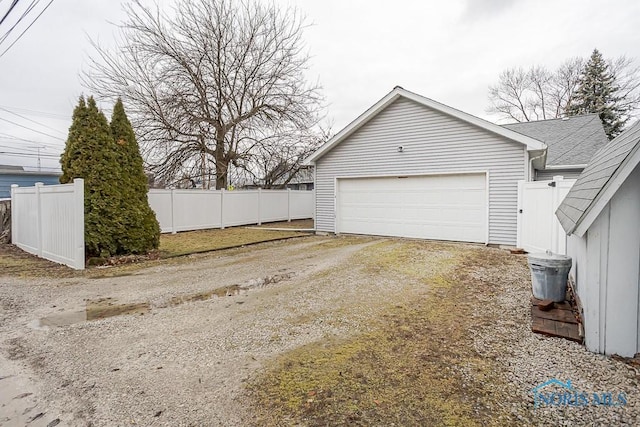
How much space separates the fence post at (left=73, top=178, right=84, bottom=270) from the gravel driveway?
688 millimetres

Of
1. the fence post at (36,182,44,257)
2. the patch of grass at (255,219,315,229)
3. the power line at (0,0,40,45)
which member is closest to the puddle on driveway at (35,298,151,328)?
the fence post at (36,182,44,257)

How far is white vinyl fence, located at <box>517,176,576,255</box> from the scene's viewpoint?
6332 mm

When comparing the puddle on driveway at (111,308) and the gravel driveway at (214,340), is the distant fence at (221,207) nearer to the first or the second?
the gravel driveway at (214,340)

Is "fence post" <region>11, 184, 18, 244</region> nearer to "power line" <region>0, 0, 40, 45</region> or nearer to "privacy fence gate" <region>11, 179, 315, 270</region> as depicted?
"privacy fence gate" <region>11, 179, 315, 270</region>

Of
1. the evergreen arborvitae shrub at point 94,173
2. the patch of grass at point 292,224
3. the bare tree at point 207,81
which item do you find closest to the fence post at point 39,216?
the evergreen arborvitae shrub at point 94,173

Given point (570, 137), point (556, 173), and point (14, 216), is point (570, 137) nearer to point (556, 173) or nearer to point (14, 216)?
point (556, 173)

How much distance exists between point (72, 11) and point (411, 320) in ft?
35.7

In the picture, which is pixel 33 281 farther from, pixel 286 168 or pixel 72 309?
pixel 286 168

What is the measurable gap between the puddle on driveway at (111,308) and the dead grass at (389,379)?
2.38m

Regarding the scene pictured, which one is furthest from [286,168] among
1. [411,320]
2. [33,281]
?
[411,320]

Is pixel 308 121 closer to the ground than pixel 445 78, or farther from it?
closer to the ground

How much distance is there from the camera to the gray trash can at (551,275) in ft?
13.6

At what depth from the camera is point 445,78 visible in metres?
17.9

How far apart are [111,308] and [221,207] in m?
9.72
